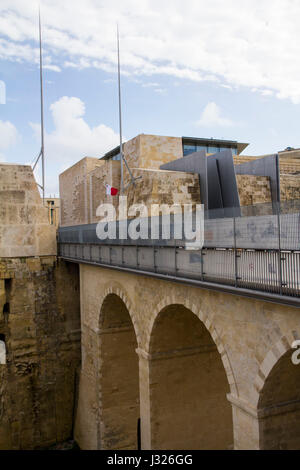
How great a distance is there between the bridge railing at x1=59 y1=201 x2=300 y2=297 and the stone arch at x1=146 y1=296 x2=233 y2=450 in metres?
1.50

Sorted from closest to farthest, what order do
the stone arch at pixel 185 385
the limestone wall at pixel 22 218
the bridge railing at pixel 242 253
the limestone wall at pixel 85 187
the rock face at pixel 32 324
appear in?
the bridge railing at pixel 242 253
the stone arch at pixel 185 385
the rock face at pixel 32 324
the limestone wall at pixel 22 218
the limestone wall at pixel 85 187

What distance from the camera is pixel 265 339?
7.24 metres

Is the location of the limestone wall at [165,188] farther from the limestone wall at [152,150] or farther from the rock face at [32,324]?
the rock face at [32,324]

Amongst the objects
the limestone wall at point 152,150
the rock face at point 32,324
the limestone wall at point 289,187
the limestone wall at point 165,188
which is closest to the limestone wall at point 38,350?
the rock face at point 32,324

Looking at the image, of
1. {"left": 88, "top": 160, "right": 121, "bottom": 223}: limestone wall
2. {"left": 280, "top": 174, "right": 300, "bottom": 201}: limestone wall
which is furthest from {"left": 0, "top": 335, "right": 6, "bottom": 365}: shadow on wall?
{"left": 280, "top": 174, "right": 300, "bottom": 201}: limestone wall

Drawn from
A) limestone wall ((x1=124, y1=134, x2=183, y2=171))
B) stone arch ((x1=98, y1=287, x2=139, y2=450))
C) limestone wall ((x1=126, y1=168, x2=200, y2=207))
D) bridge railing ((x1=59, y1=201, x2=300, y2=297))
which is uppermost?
limestone wall ((x1=124, y1=134, x2=183, y2=171))

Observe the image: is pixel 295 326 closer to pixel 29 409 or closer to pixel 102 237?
pixel 102 237

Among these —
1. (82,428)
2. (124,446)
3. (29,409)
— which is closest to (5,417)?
(29,409)

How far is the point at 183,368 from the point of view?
12289 mm

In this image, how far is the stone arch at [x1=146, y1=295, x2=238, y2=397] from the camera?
8.07 meters

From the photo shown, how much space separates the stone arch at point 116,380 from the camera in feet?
52.6

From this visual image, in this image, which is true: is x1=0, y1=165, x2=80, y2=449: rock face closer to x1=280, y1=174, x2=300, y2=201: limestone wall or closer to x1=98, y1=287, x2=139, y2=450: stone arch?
x1=98, y1=287, x2=139, y2=450: stone arch

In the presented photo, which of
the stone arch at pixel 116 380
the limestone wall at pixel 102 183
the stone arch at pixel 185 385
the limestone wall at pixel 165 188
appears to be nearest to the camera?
the stone arch at pixel 185 385

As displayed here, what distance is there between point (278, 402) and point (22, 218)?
15.7m
